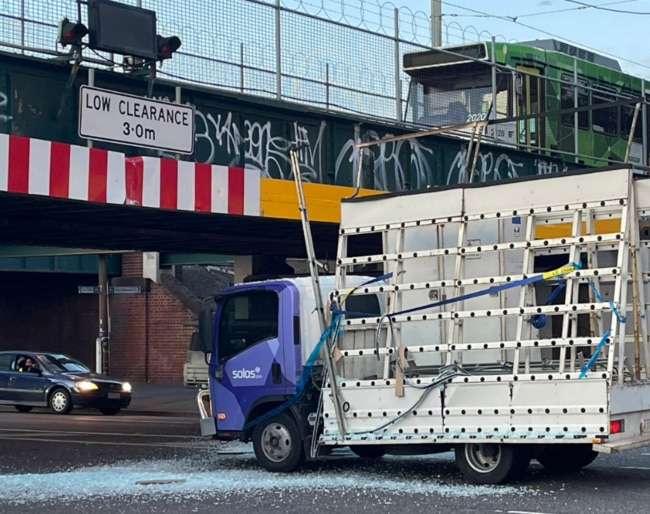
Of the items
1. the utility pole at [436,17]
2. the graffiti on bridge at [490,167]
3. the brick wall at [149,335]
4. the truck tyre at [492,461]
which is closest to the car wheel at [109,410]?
the brick wall at [149,335]

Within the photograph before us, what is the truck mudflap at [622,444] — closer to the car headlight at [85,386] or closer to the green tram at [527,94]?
the green tram at [527,94]

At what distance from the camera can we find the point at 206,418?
44.0 ft

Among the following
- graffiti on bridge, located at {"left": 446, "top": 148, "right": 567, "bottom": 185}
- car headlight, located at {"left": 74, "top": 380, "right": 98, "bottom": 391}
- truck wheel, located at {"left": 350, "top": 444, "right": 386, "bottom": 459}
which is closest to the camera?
truck wheel, located at {"left": 350, "top": 444, "right": 386, "bottom": 459}

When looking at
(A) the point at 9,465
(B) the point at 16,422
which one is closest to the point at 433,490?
(A) the point at 9,465

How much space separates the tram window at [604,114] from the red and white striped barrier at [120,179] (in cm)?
1006

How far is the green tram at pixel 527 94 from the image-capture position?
21.0 metres

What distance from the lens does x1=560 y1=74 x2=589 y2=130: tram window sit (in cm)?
2321

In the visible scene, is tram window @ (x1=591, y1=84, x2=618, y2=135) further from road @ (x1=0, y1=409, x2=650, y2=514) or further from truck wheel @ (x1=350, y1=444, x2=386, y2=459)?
truck wheel @ (x1=350, y1=444, x2=386, y2=459)

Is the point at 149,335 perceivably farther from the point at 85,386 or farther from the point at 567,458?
the point at 567,458

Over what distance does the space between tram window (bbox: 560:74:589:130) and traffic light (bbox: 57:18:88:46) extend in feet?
36.4

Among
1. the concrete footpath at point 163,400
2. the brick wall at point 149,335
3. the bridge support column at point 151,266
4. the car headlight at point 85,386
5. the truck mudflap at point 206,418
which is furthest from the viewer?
the bridge support column at point 151,266

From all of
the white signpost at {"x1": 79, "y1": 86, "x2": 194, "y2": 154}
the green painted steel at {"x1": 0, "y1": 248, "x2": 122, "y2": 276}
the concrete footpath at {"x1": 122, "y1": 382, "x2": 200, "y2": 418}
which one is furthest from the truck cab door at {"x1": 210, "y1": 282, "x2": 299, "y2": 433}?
the green painted steel at {"x1": 0, "y1": 248, "x2": 122, "y2": 276}

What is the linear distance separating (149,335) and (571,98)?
1448 centimetres

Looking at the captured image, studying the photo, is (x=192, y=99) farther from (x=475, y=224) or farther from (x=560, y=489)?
(x=560, y=489)
